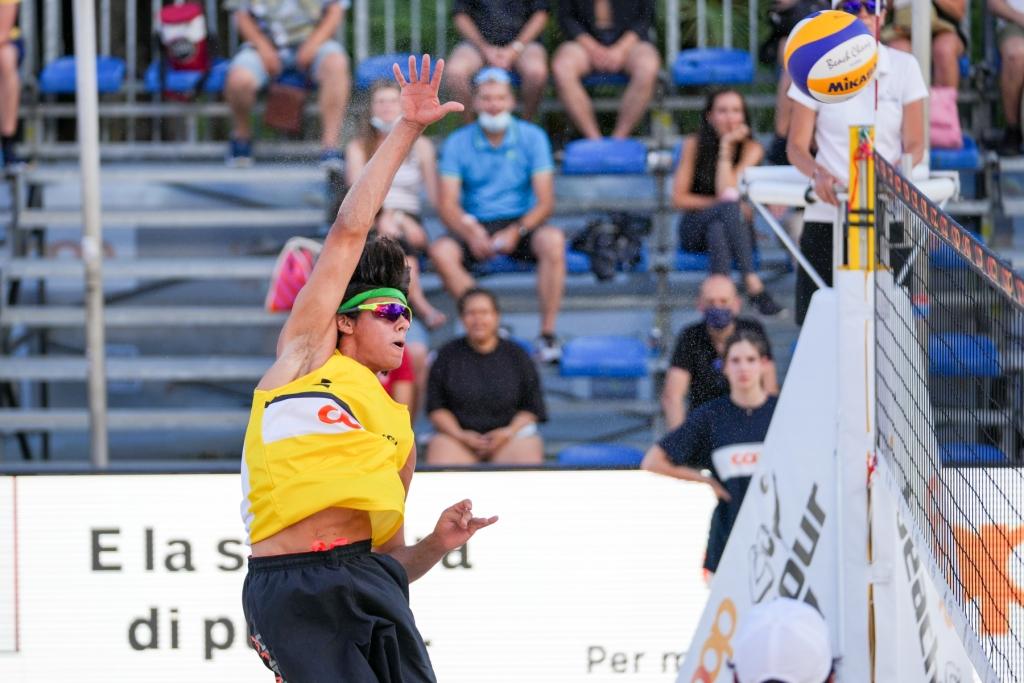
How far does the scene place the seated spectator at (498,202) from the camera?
695cm

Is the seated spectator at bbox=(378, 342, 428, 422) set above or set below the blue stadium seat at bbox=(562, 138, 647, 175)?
below

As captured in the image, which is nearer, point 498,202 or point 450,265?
point 450,265

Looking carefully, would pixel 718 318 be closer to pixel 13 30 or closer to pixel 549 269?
pixel 549 269

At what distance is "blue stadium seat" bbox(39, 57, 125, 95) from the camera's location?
805 centimetres

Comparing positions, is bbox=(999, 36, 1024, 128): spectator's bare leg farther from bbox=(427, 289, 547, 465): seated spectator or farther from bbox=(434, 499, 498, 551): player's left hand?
bbox=(434, 499, 498, 551): player's left hand

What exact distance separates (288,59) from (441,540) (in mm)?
4381

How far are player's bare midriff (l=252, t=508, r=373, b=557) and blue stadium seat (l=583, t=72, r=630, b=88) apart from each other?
14.4 ft

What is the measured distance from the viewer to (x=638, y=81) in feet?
24.7

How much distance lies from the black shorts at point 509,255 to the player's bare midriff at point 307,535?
3.52 metres

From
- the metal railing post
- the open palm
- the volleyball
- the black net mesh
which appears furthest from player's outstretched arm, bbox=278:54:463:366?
the metal railing post

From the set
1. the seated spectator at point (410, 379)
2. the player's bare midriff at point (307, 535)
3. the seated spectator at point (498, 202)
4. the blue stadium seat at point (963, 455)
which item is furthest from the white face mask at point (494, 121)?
the player's bare midriff at point (307, 535)

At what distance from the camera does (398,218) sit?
273 inches

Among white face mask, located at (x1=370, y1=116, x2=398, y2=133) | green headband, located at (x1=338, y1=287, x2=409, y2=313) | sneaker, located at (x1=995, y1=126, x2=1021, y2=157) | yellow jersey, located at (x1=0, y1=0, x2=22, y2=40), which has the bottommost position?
green headband, located at (x1=338, y1=287, x2=409, y2=313)

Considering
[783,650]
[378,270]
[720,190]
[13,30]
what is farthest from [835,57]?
[13,30]
